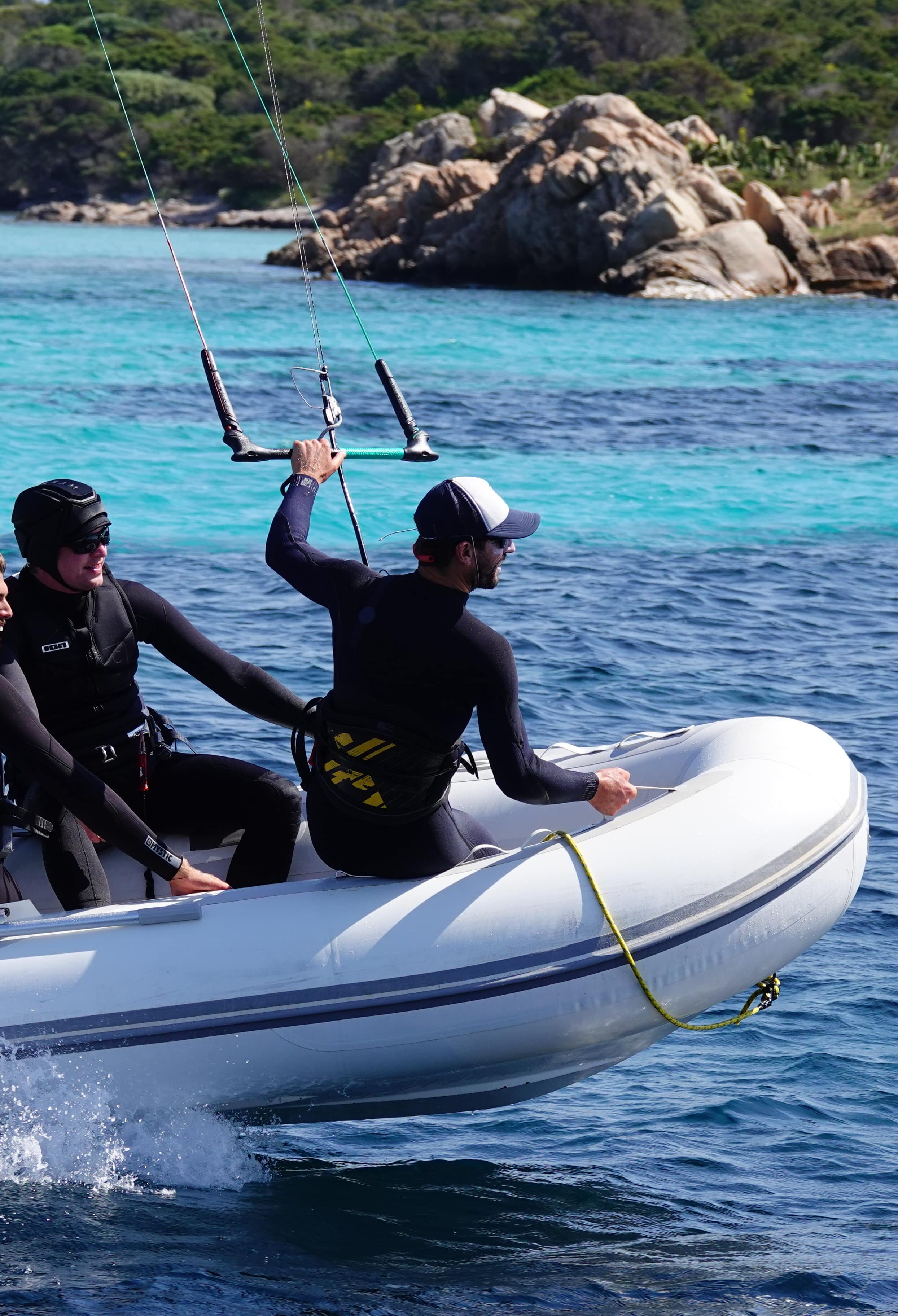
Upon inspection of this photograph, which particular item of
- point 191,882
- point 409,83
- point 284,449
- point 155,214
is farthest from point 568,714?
point 409,83

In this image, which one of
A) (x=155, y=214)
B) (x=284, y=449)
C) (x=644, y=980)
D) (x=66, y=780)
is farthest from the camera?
(x=155, y=214)

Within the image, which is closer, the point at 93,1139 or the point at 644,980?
the point at 93,1139

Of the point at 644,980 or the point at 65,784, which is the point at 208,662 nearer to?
the point at 65,784

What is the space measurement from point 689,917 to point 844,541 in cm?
770

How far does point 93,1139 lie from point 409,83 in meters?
59.7

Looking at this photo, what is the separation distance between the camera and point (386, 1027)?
367 cm

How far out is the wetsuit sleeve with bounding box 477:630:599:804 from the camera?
3.32 meters

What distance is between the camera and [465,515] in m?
3.27

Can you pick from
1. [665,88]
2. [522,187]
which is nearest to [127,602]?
[522,187]

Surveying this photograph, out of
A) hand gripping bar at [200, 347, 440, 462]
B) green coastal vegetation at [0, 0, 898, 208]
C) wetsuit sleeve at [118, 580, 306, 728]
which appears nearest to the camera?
wetsuit sleeve at [118, 580, 306, 728]

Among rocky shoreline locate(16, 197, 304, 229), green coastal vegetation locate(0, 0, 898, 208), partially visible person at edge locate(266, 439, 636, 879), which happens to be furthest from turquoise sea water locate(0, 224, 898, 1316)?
rocky shoreline locate(16, 197, 304, 229)

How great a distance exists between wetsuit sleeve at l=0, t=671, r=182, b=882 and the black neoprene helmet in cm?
29

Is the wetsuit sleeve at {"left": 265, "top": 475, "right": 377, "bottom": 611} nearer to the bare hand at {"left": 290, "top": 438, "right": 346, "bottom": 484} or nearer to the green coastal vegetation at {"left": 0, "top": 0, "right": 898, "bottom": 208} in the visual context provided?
the bare hand at {"left": 290, "top": 438, "right": 346, "bottom": 484}

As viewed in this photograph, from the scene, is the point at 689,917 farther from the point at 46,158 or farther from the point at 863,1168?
the point at 46,158
